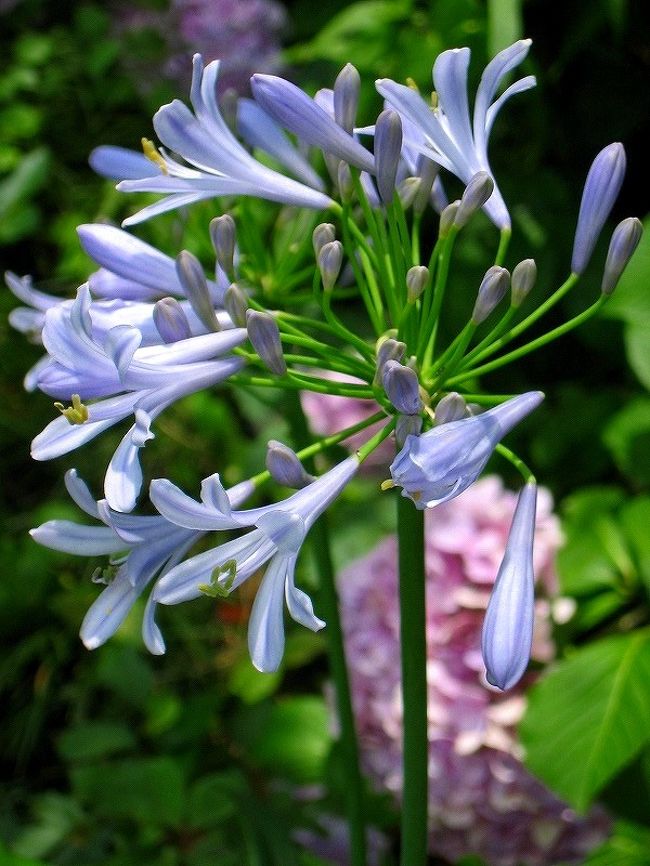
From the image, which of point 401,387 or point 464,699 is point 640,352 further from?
point 401,387

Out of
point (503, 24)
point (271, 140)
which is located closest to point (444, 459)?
point (271, 140)

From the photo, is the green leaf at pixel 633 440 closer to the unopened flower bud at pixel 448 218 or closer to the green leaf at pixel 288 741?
the green leaf at pixel 288 741

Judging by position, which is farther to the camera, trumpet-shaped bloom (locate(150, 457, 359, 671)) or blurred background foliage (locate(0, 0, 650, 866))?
blurred background foliage (locate(0, 0, 650, 866))

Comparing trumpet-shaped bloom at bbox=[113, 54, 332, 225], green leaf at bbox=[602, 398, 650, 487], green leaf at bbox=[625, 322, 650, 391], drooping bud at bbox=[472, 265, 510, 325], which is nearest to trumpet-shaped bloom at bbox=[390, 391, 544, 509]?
drooping bud at bbox=[472, 265, 510, 325]

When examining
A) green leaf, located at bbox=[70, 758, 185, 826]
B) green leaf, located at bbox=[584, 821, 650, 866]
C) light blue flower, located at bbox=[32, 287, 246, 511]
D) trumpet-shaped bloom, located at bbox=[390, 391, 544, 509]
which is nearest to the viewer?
trumpet-shaped bloom, located at bbox=[390, 391, 544, 509]

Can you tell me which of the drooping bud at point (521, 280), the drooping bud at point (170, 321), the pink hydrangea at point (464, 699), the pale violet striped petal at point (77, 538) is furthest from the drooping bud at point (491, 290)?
the pink hydrangea at point (464, 699)

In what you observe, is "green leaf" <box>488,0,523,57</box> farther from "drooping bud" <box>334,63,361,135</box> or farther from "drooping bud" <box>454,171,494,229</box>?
"drooping bud" <box>454,171,494,229</box>
